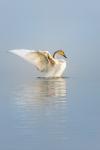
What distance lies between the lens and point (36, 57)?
105 ft

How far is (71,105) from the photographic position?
51.0 ft

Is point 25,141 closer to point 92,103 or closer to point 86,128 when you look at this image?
point 86,128

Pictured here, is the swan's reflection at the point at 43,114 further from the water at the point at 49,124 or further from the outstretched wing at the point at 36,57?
the outstretched wing at the point at 36,57

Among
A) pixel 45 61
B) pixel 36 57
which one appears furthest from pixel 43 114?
pixel 45 61

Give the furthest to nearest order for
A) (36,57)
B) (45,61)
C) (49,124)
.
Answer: (45,61) → (36,57) → (49,124)

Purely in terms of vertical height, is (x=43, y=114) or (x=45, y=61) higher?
(x=45, y=61)

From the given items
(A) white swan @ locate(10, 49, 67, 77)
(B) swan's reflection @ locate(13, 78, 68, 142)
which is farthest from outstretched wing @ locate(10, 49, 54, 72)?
(B) swan's reflection @ locate(13, 78, 68, 142)

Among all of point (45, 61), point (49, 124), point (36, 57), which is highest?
point (36, 57)

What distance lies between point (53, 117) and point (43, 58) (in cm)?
1948

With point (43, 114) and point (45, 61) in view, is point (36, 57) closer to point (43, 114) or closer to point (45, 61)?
point (45, 61)

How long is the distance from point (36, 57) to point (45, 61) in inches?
23.6

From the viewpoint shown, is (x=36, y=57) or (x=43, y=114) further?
(x=36, y=57)

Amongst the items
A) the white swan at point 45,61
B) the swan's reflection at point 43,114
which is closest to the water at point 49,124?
the swan's reflection at point 43,114

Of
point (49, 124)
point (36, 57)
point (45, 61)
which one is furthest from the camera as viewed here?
point (45, 61)
